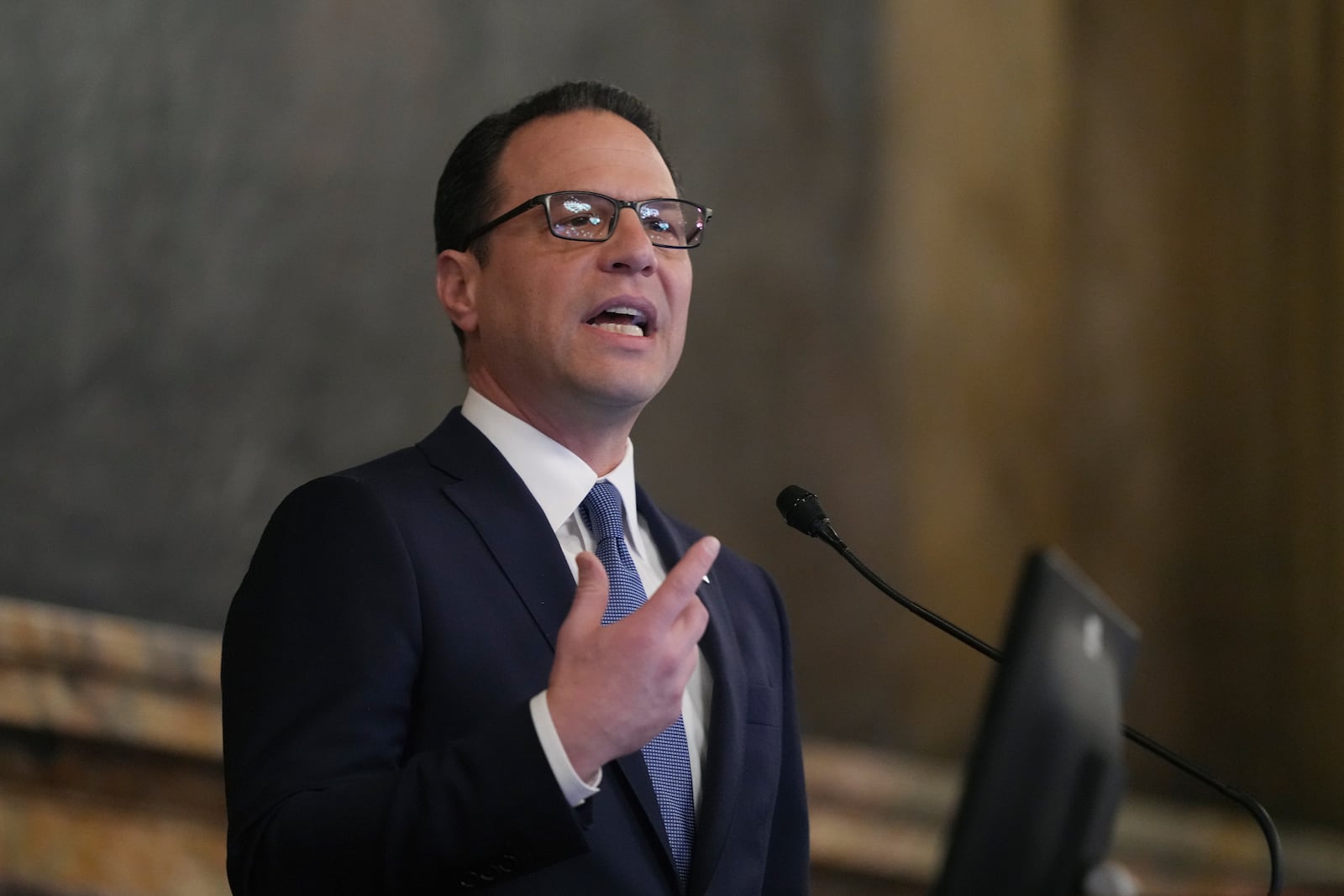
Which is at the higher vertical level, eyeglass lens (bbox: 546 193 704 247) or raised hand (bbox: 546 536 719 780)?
eyeglass lens (bbox: 546 193 704 247)

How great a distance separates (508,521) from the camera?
1.82m

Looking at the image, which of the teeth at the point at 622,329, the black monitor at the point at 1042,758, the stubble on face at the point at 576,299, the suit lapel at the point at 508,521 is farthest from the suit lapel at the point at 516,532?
the black monitor at the point at 1042,758

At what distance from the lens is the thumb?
141cm

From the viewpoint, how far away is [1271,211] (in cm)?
378

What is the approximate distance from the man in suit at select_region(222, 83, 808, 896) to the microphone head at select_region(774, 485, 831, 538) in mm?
167

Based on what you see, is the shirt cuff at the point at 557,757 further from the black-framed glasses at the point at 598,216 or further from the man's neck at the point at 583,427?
the black-framed glasses at the point at 598,216

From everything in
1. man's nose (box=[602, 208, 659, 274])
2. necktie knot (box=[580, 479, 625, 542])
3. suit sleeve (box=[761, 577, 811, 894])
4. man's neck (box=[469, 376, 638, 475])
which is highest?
A: man's nose (box=[602, 208, 659, 274])

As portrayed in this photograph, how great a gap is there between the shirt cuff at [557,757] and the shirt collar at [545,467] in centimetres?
47

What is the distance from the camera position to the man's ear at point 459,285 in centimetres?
208

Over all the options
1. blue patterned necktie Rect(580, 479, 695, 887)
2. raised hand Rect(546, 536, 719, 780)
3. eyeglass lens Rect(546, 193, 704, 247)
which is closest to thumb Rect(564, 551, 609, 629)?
raised hand Rect(546, 536, 719, 780)

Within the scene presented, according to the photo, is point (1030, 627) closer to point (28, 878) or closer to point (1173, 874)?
point (28, 878)

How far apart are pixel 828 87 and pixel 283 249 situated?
4.94 feet

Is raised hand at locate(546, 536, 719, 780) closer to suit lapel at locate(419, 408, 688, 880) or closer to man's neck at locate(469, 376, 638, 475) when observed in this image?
suit lapel at locate(419, 408, 688, 880)

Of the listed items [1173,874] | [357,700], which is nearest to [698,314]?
[1173,874]
